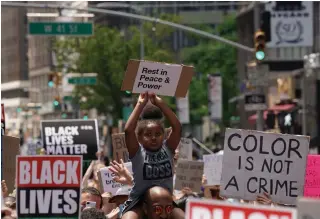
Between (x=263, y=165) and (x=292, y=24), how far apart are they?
163 feet

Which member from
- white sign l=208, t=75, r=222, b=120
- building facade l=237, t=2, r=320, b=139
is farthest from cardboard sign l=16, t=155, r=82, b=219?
white sign l=208, t=75, r=222, b=120

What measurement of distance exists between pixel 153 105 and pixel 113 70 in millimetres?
55673

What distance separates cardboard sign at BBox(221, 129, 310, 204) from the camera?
9.97m

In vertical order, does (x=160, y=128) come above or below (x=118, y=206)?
above

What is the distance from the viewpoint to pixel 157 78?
10.7 meters

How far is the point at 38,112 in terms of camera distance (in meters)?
146

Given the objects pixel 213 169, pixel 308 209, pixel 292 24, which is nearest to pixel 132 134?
pixel 308 209

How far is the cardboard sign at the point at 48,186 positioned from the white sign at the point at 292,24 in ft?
165

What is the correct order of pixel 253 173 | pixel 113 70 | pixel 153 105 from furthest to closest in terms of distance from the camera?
1. pixel 113 70
2. pixel 253 173
3. pixel 153 105

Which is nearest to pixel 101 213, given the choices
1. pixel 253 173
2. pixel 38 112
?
pixel 253 173

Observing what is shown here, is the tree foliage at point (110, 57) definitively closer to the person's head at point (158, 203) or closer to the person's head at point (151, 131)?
the person's head at point (151, 131)

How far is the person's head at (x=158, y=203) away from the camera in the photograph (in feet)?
27.4

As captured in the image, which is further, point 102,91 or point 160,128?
point 102,91

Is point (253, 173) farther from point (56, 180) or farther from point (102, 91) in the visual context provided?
point (102, 91)
